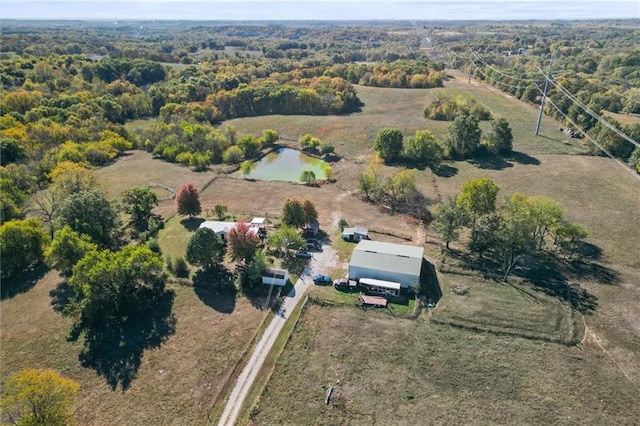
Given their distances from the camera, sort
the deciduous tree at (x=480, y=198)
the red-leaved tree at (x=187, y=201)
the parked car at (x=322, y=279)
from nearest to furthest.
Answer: the parked car at (x=322, y=279) < the deciduous tree at (x=480, y=198) < the red-leaved tree at (x=187, y=201)

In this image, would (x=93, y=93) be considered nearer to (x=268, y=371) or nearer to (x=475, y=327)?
(x=268, y=371)

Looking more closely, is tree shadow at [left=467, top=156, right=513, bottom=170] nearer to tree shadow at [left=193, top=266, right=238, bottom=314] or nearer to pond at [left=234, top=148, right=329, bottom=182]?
pond at [left=234, top=148, right=329, bottom=182]

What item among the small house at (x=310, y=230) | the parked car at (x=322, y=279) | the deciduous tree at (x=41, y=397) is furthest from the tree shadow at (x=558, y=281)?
the deciduous tree at (x=41, y=397)

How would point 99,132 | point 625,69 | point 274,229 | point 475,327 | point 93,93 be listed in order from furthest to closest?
1. point 625,69
2. point 93,93
3. point 99,132
4. point 274,229
5. point 475,327

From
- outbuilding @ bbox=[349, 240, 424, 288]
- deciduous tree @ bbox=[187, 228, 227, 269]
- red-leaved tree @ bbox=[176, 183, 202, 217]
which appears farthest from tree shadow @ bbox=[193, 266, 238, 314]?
red-leaved tree @ bbox=[176, 183, 202, 217]

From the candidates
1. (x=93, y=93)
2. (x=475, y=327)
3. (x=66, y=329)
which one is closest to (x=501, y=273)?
(x=475, y=327)

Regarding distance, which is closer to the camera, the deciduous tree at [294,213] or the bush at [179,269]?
the bush at [179,269]

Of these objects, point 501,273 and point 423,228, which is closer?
point 501,273

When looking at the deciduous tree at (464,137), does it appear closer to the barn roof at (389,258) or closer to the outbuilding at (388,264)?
the barn roof at (389,258)
